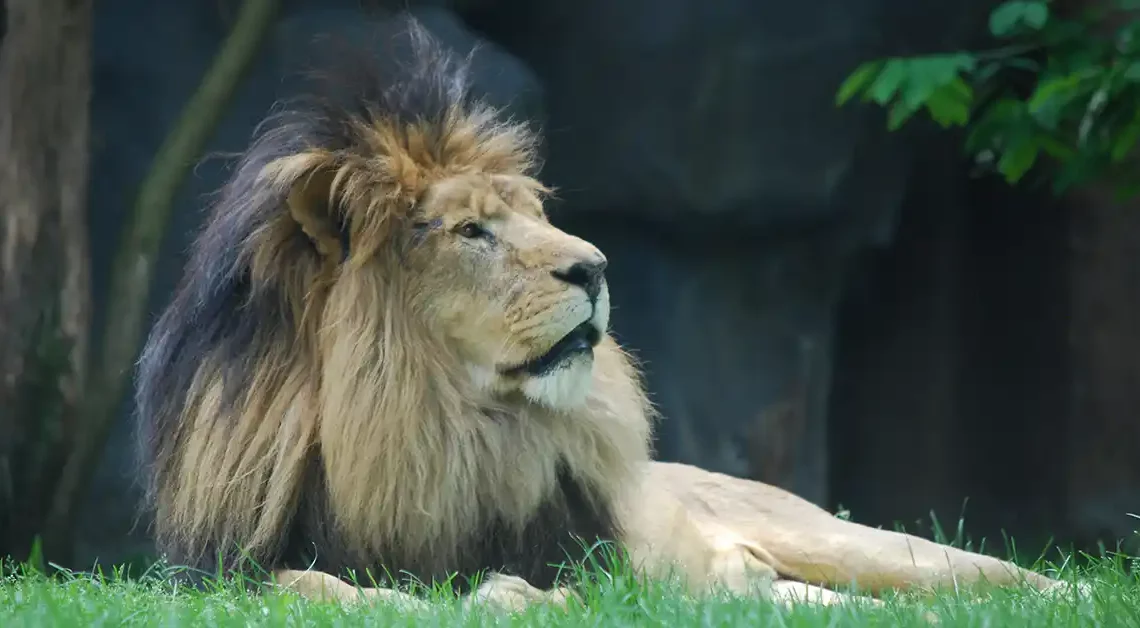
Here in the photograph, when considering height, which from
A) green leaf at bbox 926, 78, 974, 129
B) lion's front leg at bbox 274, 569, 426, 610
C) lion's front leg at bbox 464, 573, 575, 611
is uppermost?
green leaf at bbox 926, 78, 974, 129

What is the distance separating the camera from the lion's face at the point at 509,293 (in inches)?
125

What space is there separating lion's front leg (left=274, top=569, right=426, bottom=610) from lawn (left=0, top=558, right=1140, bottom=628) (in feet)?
0.40

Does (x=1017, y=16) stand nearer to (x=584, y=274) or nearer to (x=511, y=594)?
(x=584, y=274)

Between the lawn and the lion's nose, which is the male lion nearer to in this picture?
the lion's nose

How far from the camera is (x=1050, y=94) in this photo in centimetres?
502

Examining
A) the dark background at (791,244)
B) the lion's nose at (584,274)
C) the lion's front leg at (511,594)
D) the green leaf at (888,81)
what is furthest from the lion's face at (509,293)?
the dark background at (791,244)

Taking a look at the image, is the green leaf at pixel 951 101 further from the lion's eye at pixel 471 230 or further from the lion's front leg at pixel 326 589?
the lion's front leg at pixel 326 589

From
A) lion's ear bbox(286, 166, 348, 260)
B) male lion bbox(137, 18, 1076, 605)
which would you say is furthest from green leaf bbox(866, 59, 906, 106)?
lion's ear bbox(286, 166, 348, 260)

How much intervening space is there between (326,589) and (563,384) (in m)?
0.67

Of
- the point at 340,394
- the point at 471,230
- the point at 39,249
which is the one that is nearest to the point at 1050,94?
the point at 471,230

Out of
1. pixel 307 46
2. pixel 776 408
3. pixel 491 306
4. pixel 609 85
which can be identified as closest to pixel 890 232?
pixel 776 408

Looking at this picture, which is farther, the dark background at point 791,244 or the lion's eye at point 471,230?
the dark background at point 791,244

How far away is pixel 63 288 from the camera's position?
5.38 meters

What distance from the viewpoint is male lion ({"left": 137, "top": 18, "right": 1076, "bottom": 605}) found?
3191 millimetres
